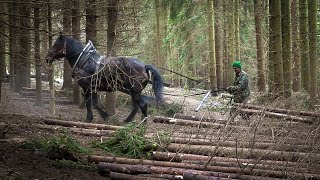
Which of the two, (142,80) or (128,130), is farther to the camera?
(142,80)

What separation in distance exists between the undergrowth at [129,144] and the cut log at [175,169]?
51 cm

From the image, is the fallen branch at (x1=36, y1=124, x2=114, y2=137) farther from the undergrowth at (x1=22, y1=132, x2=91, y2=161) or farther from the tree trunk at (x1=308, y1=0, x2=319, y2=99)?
the tree trunk at (x1=308, y1=0, x2=319, y2=99)

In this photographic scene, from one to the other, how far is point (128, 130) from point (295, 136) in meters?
2.90

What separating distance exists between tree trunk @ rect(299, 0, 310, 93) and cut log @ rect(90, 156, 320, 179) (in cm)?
993

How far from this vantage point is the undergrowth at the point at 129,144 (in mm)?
6535

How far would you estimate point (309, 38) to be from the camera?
14336mm

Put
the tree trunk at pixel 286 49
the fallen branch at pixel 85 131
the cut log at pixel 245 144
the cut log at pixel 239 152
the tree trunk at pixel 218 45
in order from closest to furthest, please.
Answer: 1. the cut log at pixel 239 152
2. the cut log at pixel 245 144
3. the fallen branch at pixel 85 131
4. the tree trunk at pixel 286 49
5. the tree trunk at pixel 218 45

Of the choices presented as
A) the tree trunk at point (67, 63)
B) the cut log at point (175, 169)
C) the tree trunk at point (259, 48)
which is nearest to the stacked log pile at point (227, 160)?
the cut log at point (175, 169)

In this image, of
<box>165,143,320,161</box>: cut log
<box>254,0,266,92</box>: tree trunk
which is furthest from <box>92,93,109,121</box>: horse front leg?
<box>254,0,266,92</box>: tree trunk

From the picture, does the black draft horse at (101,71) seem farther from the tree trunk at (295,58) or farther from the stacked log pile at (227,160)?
the tree trunk at (295,58)

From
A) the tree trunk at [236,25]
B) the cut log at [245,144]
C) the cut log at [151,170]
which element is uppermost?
the tree trunk at [236,25]

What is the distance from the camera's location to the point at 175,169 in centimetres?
557

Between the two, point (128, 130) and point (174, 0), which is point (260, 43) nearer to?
point (174, 0)

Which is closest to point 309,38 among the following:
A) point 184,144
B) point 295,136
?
point 295,136
